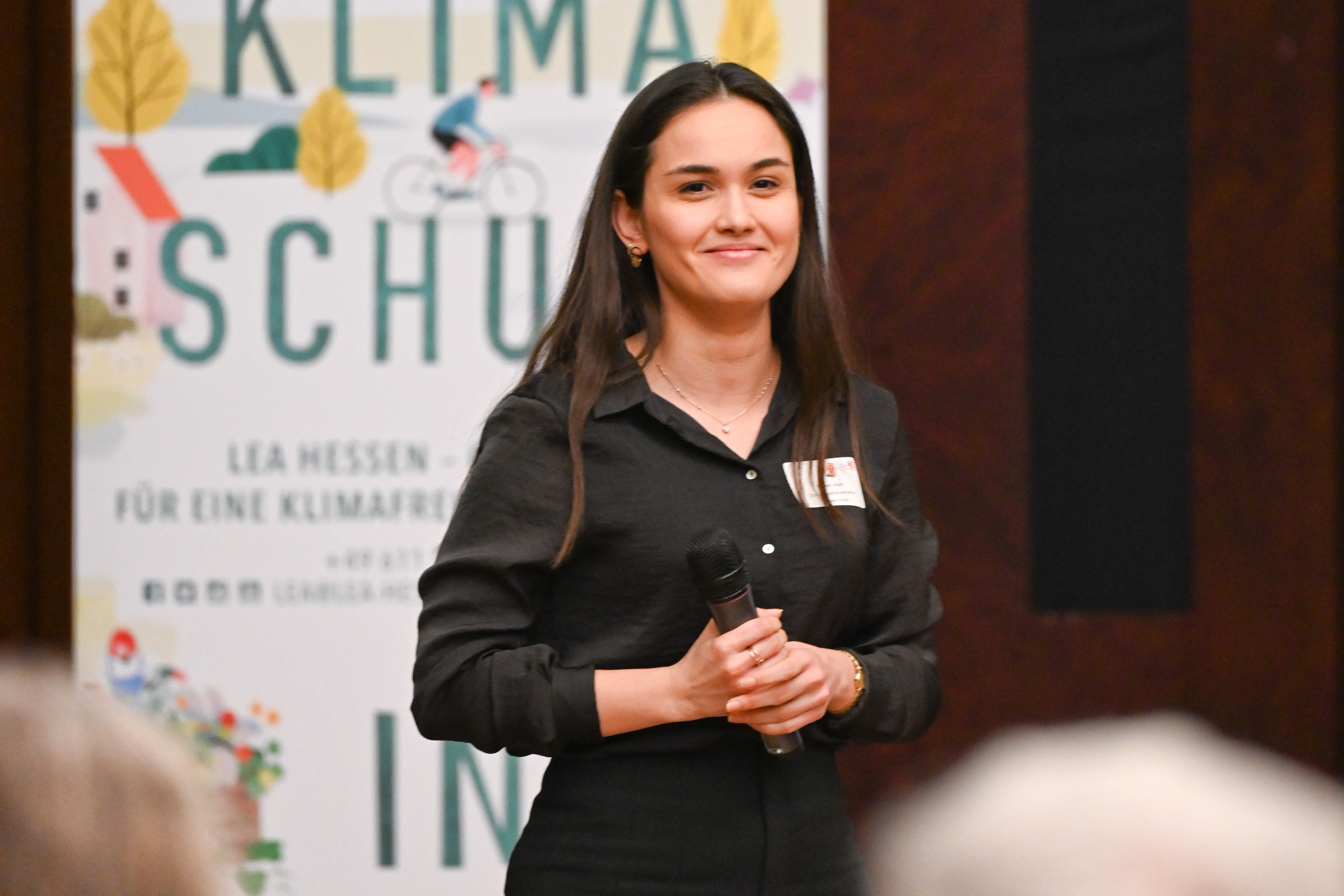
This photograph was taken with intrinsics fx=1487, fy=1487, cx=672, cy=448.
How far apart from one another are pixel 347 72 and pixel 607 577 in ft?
5.69

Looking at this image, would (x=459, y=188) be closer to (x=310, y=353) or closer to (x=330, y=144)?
(x=330, y=144)

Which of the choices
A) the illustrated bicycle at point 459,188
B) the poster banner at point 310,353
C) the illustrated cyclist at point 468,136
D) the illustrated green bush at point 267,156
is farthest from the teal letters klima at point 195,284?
the illustrated cyclist at point 468,136

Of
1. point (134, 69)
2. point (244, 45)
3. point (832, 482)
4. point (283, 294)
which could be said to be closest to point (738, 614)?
point (832, 482)

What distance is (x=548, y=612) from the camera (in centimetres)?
165

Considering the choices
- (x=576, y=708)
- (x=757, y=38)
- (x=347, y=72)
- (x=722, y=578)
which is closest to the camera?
(x=722, y=578)

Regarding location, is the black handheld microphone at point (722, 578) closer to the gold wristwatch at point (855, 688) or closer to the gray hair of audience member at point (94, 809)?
the gold wristwatch at point (855, 688)

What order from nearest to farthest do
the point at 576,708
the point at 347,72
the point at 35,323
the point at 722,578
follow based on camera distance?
1. the point at 722,578
2. the point at 576,708
3. the point at 347,72
4. the point at 35,323

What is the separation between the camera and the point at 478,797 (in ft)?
9.58

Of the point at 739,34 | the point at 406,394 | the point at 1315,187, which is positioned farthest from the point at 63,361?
the point at 1315,187

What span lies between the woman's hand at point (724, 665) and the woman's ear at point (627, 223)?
0.49 m

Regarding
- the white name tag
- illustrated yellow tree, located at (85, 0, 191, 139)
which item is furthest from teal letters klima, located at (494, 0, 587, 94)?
the white name tag

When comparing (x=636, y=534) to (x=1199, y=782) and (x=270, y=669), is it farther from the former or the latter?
(x=270, y=669)

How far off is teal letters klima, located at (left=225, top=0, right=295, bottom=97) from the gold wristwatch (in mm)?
1921

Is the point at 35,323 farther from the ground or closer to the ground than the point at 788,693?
farther from the ground
